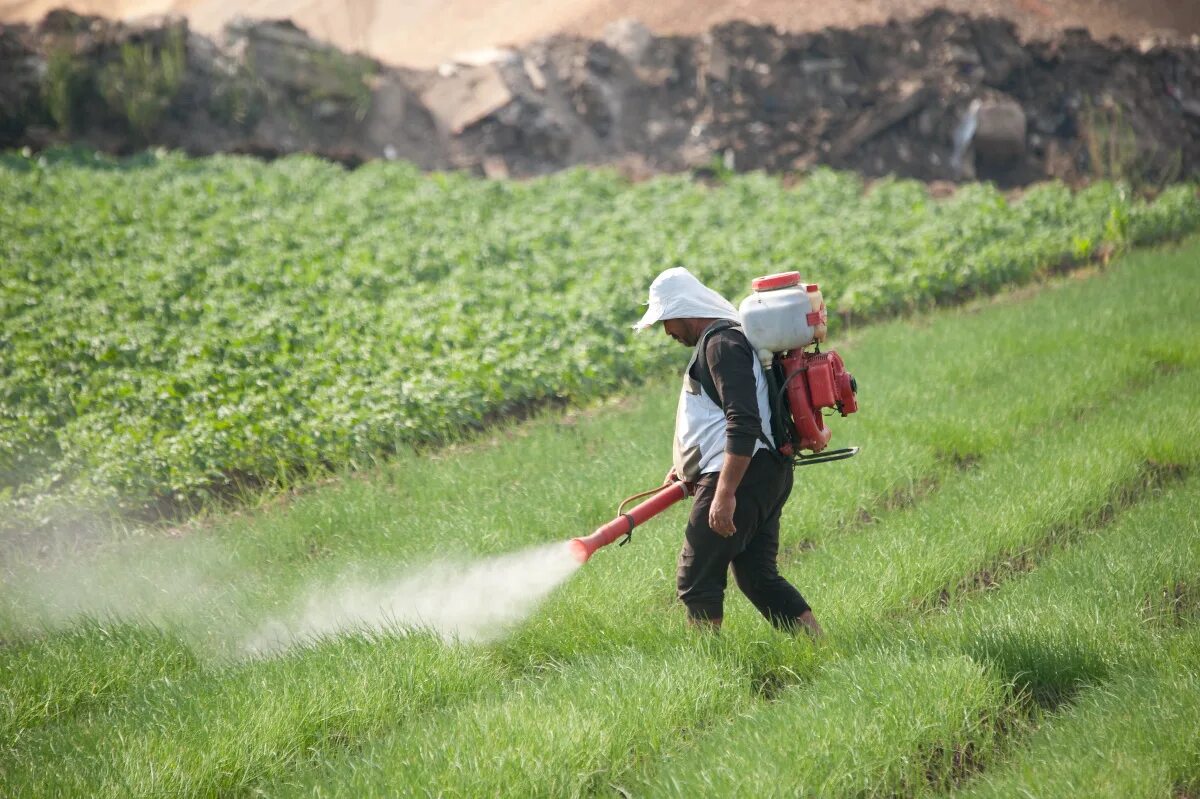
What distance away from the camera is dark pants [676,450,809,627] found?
5.13 m

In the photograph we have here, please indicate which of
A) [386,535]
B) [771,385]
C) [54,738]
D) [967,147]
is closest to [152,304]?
[386,535]

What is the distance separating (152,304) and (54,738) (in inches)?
281

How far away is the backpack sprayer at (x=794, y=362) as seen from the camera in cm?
496

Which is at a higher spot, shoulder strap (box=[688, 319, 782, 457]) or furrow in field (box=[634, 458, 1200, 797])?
shoulder strap (box=[688, 319, 782, 457])

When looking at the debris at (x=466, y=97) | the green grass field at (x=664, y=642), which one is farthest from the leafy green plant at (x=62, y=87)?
the green grass field at (x=664, y=642)

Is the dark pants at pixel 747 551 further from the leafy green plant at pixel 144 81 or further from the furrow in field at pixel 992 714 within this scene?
the leafy green plant at pixel 144 81

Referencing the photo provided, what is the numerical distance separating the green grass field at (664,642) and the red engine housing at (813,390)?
3.39 feet

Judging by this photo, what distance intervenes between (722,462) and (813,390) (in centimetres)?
53

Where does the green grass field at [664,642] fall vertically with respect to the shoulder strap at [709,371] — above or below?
below

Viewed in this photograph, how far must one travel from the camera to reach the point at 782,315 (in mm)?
4957

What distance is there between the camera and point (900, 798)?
439cm

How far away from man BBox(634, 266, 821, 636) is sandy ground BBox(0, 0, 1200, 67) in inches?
817

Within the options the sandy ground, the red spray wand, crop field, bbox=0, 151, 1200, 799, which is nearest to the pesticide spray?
crop field, bbox=0, 151, 1200, 799

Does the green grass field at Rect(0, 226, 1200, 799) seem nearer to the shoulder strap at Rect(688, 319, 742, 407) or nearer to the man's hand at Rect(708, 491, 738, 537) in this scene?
the man's hand at Rect(708, 491, 738, 537)
